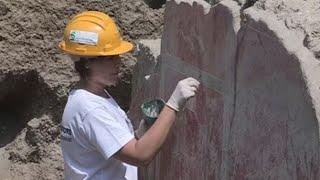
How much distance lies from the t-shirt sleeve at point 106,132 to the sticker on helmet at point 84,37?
27cm

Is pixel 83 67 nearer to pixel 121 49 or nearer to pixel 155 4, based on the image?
pixel 121 49

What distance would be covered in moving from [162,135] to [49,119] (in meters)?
2.76

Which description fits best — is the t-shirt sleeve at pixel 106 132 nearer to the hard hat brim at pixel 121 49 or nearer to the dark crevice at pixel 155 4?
the hard hat brim at pixel 121 49

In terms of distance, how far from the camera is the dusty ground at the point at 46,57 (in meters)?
5.21

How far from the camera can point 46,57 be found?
5.26 meters

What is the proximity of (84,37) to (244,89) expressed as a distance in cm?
61

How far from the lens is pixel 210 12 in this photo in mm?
2885

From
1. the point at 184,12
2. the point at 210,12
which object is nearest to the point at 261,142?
the point at 210,12

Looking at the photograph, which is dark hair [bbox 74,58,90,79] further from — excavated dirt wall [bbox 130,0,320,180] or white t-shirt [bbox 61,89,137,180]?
excavated dirt wall [bbox 130,0,320,180]

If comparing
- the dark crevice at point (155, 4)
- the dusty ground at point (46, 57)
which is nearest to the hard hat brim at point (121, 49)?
the dusty ground at point (46, 57)

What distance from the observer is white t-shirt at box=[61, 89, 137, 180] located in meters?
2.60

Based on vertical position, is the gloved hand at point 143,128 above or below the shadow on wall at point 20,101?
above

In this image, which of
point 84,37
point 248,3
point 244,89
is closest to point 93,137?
point 84,37

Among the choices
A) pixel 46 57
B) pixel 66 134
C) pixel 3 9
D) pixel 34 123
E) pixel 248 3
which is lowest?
pixel 34 123
